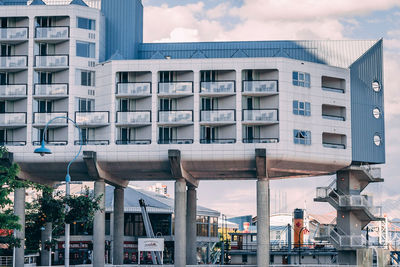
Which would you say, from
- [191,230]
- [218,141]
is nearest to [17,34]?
[218,141]

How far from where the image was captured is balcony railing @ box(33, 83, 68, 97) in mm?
89213

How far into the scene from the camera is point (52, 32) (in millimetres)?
89438

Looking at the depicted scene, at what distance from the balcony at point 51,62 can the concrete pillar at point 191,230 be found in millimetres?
23633

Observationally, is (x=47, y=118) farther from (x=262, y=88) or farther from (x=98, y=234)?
(x=262, y=88)

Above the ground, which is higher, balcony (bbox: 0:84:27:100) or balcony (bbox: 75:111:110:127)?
balcony (bbox: 0:84:27:100)

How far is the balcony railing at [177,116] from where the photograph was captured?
289 ft

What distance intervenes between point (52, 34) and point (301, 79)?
92.9 feet

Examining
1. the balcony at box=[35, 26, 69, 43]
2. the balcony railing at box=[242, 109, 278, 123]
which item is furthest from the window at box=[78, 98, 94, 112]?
the balcony railing at box=[242, 109, 278, 123]

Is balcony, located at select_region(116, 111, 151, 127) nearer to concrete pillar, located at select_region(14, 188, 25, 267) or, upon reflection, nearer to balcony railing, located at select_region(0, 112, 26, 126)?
balcony railing, located at select_region(0, 112, 26, 126)

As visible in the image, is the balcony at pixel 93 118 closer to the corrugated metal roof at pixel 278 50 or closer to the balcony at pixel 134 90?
the balcony at pixel 134 90

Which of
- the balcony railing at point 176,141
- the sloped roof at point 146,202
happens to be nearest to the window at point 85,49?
the balcony railing at point 176,141

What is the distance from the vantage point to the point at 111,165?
88.7 metres

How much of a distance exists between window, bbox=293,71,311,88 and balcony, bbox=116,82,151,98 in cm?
1627

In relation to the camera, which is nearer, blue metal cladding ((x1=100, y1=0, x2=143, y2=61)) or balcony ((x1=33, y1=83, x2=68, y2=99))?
balcony ((x1=33, y1=83, x2=68, y2=99))
